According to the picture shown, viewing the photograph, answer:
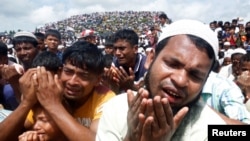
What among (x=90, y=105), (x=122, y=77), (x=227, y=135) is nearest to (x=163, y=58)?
(x=227, y=135)

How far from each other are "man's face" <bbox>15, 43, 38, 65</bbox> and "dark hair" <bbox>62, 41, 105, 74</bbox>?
212 cm

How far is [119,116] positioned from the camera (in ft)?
5.54

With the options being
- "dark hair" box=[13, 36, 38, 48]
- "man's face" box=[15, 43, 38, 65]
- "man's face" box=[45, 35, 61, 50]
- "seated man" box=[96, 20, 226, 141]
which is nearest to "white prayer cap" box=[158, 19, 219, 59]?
"seated man" box=[96, 20, 226, 141]

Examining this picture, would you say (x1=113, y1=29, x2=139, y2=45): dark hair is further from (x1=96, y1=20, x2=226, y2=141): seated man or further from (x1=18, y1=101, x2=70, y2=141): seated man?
Answer: (x1=96, y1=20, x2=226, y2=141): seated man

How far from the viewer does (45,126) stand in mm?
2289

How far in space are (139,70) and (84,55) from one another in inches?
66.8

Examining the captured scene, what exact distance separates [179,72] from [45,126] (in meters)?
1.03

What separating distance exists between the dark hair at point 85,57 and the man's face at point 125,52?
73.8 inches

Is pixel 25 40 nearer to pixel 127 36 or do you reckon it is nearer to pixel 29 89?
pixel 127 36

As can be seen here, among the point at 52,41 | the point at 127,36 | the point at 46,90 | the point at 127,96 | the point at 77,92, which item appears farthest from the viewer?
the point at 52,41

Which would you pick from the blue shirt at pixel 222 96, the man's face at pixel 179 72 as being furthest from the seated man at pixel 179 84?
the blue shirt at pixel 222 96

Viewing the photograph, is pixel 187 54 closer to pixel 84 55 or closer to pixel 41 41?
pixel 84 55

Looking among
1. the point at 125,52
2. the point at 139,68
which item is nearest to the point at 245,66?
the point at 139,68

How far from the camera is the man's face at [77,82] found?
8.31ft
